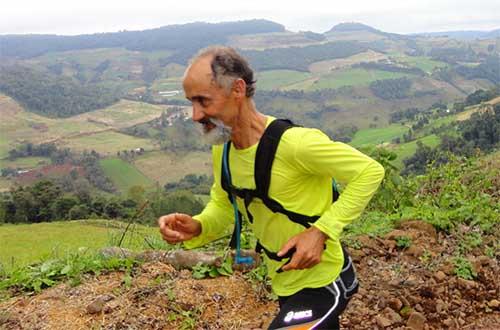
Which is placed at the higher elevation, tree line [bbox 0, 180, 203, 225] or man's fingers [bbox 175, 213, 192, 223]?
man's fingers [bbox 175, 213, 192, 223]

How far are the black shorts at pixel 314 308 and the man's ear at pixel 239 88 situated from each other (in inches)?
32.8

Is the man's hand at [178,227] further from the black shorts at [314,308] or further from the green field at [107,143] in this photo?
the green field at [107,143]

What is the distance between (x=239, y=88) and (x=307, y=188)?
47cm

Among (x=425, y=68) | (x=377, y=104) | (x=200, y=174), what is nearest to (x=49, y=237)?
(x=200, y=174)

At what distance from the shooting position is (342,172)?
6.32ft

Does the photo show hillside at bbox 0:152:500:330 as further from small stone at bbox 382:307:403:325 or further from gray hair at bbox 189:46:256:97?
gray hair at bbox 189:46:256:97

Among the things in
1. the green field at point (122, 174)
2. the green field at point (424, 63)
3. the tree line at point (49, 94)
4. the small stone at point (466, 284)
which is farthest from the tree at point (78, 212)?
the green field at point (424, 63)

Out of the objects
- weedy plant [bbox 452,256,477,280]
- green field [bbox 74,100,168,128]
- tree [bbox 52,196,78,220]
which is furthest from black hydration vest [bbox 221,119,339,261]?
green field [bbox 74,100,168,128]

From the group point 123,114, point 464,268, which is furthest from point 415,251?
point 123,114

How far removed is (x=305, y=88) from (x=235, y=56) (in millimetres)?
119342

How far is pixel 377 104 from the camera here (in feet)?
354

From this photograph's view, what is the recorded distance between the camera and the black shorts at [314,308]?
2094 millimetres

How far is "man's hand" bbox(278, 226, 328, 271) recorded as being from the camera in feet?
6.21

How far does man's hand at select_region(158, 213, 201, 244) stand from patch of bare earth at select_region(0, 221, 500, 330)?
1.27 meters
